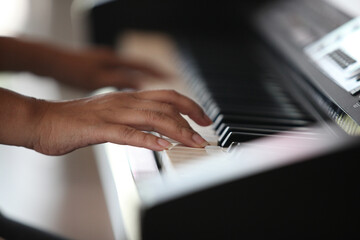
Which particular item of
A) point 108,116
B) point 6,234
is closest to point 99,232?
point 6,234

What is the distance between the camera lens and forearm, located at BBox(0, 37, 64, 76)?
1.38m

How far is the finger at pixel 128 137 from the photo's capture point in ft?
3.00

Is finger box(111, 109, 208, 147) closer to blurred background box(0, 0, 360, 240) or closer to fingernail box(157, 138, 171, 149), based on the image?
fingernail box(157, 138, 171, 149)

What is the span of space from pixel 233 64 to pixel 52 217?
0.78 meters

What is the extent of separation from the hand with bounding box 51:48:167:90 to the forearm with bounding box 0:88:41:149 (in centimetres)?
64

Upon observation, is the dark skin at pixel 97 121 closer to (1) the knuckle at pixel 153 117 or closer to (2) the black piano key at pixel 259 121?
(1) the knuckle at pixel 153 117

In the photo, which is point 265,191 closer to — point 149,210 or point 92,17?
point 149,210

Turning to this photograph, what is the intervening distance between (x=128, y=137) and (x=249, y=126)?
32 centimetres

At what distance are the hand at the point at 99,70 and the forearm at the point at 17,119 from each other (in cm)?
64

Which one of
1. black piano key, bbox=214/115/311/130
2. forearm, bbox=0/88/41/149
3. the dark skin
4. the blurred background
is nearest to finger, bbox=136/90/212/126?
the dark skin

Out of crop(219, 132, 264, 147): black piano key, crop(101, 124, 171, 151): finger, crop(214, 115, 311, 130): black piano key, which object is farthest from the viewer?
crop(214, 115, 311, 130): black piano key

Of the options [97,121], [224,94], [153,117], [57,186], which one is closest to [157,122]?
[153,117]

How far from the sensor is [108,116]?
94cm

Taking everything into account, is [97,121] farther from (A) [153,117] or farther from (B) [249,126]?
(B) [249,126]
